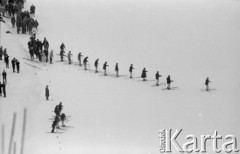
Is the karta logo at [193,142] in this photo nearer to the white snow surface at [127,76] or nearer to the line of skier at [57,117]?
the white snow surface at [127,76]

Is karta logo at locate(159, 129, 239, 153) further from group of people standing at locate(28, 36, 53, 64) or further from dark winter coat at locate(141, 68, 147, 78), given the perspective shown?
group of people standing at locate(28, 36, 53, 64)

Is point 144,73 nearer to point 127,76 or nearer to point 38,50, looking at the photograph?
point 127,76

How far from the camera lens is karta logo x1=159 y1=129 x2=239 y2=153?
2486cm

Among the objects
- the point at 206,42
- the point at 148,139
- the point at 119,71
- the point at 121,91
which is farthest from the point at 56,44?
the point at 148,139

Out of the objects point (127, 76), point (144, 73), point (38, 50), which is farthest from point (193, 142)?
point (38, 50)

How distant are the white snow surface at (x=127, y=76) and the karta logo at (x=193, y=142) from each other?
41 cm

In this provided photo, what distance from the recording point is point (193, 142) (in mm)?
26266

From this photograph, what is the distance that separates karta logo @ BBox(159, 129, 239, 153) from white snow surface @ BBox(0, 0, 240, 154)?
411 millimetres

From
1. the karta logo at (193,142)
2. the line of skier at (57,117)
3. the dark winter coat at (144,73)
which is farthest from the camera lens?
the dark winter coat at (144,73)

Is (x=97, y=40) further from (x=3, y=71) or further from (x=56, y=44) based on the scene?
(x=3, y=71)

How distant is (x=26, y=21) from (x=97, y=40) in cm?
539

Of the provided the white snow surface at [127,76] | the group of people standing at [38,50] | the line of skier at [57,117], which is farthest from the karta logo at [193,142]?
the group of people standing at [38,50]

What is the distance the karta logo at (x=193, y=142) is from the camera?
24859mm

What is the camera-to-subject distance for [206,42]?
44.6 metres
